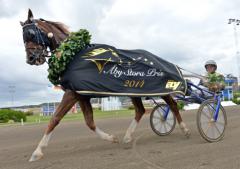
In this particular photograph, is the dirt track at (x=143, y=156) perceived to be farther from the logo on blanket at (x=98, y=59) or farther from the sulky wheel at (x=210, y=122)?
the logo on blanket at (x=98, y=59)

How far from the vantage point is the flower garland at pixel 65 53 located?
612cm

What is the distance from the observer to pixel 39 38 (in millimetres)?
6363

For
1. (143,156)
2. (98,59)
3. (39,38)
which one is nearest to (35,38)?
(39,38)

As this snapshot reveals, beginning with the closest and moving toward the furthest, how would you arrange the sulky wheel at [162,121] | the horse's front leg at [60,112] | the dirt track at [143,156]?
the dirt track at [143,156] < the horse's front leg at [60,112] < the sulky wheel at [162,121]

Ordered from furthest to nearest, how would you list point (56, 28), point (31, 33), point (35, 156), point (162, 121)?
point (162, 121)
point (56, 28)
point (31, 33)
point (35, 156)

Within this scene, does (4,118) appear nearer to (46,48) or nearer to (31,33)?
(46,48)

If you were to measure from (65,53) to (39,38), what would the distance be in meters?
0.60

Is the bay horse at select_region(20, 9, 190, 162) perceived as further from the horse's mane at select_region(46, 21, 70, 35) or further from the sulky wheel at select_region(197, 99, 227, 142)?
the sulky wheel at select_region(197, 99, 227, 142)

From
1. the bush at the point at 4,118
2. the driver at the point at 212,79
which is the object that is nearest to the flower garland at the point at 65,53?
the driver at the point at 212,79

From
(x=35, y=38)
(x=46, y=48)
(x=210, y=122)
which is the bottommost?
(x=210, y=122)

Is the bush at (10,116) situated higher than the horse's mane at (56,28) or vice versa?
the horse's mane at (56,28)

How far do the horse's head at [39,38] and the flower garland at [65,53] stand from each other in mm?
213

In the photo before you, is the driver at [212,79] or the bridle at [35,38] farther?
the driver at [212,79]

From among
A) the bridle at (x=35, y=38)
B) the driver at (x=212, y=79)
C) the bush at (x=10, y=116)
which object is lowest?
the bush at (x=10, y=116)
